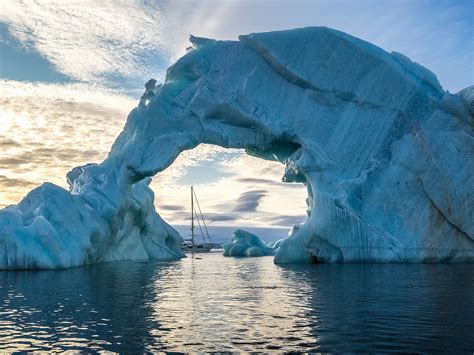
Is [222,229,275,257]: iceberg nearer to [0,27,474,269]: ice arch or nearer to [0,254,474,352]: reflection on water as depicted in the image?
[0,27,474,269]: ice arch

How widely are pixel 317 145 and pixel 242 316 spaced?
60.8 ft

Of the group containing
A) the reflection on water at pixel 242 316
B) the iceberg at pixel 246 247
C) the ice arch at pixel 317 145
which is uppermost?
the ice arch at pixel 317 145

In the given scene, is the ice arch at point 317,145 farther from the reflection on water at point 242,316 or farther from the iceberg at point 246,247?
the iceberg at point 246,247

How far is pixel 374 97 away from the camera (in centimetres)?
2734

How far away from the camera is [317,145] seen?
2695 centimetres

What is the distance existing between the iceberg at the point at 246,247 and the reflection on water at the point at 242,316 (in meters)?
35.2

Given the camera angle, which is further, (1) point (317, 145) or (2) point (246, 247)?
(2) point (246, 247)

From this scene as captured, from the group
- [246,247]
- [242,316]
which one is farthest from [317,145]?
[246,247]

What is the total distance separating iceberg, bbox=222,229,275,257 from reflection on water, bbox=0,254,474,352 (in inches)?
1386

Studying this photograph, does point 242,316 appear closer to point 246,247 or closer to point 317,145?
point 317,145

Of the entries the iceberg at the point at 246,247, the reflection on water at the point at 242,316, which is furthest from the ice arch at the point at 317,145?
the iceberg at the point at 246,247

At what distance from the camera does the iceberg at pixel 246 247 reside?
50453 millimetres

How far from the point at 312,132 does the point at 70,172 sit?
15.9m

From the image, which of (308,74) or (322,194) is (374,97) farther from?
(322,194)
